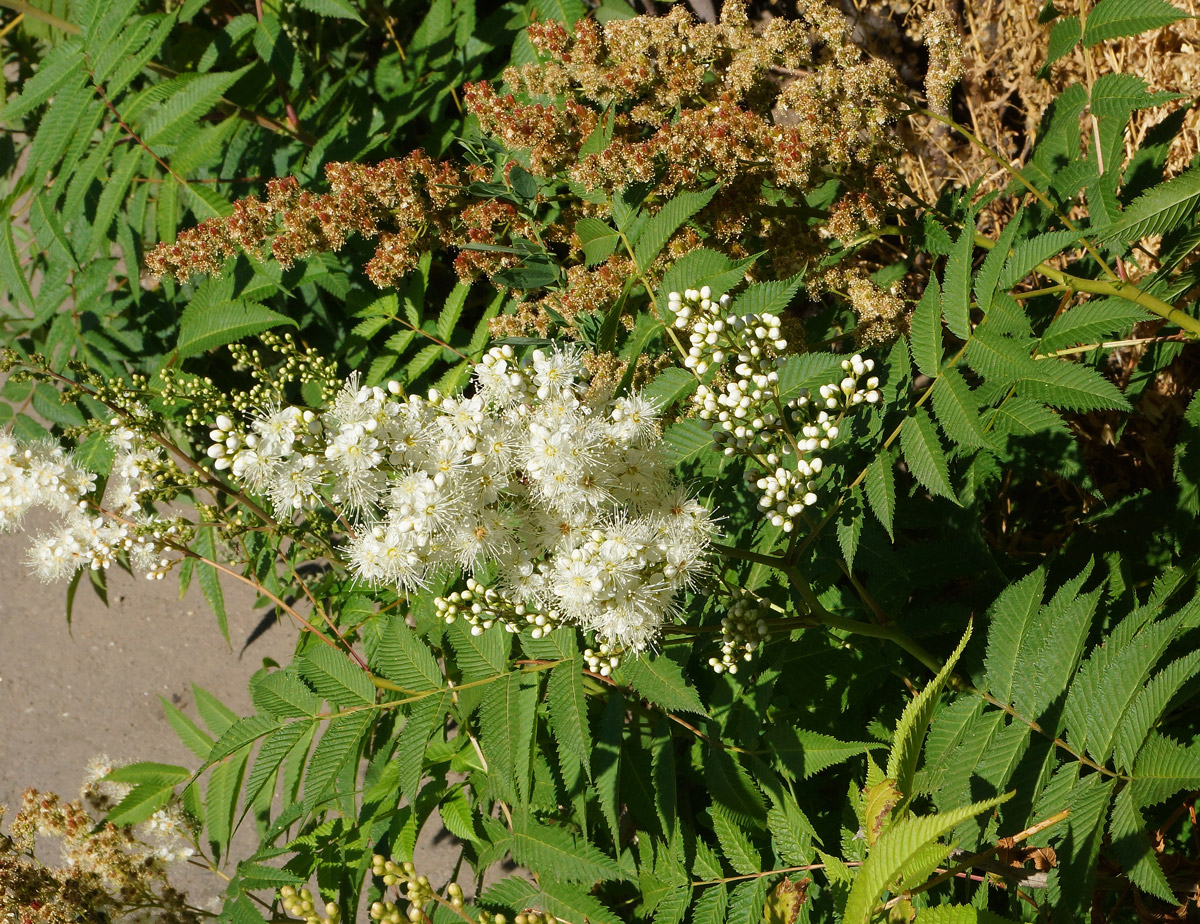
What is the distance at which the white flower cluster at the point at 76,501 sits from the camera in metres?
2.53

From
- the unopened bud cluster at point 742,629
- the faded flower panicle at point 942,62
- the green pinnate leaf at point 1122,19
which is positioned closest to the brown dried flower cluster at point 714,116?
the faded flower panicle at point 942,62

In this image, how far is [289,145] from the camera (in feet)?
11.1

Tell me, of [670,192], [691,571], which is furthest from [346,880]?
[670,192]

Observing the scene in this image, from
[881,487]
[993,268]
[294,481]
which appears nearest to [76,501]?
[294,481]

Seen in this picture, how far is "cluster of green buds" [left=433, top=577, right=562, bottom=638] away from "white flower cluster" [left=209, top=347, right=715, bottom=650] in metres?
0.02

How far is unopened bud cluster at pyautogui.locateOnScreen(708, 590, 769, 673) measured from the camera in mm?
1860

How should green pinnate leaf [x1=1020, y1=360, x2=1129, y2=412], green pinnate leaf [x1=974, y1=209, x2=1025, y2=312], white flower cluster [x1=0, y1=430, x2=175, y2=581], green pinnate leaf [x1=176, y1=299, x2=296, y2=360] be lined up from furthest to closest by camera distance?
green pinnate leaf [x1=176, y1=299, x2=296, y2=360]
white flower cluster [x1=0, y1=430, x2=175, y2=581]
green pinnate leaf [x1=974, y1=209, x2=1025, y2=312]
green pinnate leaf [x1=1020, y1=360, x2=1129, y2=412]

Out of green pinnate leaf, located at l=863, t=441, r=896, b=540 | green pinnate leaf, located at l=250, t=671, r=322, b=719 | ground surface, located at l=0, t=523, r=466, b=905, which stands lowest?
ground surface, located at l=0, t=523, r=466, b=905

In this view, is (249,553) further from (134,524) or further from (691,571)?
(691,571)

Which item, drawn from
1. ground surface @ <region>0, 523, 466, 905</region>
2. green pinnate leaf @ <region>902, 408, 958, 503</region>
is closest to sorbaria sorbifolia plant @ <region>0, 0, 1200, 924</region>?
green pinnate leaf @ <region>902, 408, 958, 503</region>

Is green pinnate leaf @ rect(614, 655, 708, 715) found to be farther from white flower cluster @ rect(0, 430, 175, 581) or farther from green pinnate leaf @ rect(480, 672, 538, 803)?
white flower cluster @ rect(0, 430, 175, 581)

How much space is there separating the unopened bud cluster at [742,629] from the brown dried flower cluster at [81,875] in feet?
7.01

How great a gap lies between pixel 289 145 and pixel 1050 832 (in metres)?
3.30

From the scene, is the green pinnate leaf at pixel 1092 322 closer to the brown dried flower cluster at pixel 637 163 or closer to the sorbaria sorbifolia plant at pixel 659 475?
the sorbaria sorbifolia plant at pixel 659 475
